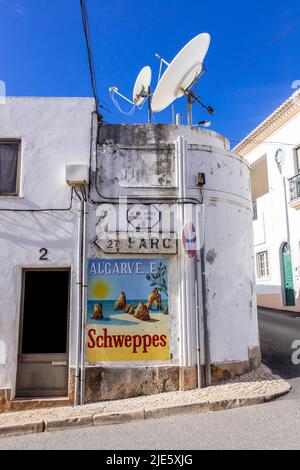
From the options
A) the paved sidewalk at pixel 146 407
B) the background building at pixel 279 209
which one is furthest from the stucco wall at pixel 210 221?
the background building at pixel 279 209

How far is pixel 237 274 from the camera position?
25.6ft

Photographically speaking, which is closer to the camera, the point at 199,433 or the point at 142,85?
the point at 199,433

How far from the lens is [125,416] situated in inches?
238

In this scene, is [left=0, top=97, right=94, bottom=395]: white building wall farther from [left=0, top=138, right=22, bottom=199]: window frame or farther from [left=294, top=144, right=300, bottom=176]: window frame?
[left=294, top=144, right=300, bottom=176]: window frame

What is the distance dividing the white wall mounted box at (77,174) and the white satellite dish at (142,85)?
3.25m

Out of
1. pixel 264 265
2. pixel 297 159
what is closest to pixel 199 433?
pixel 297 159

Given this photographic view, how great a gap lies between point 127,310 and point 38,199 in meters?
2.40

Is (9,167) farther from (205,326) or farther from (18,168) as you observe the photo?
(205,326)

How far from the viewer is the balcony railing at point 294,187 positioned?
1639 cm

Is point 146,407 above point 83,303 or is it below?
below

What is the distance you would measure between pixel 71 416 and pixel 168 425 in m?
1.42

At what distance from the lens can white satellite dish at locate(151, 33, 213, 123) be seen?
793 centimetres

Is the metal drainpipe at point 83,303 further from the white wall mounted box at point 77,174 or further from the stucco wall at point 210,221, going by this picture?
the white wall mounted box at point 77,174
